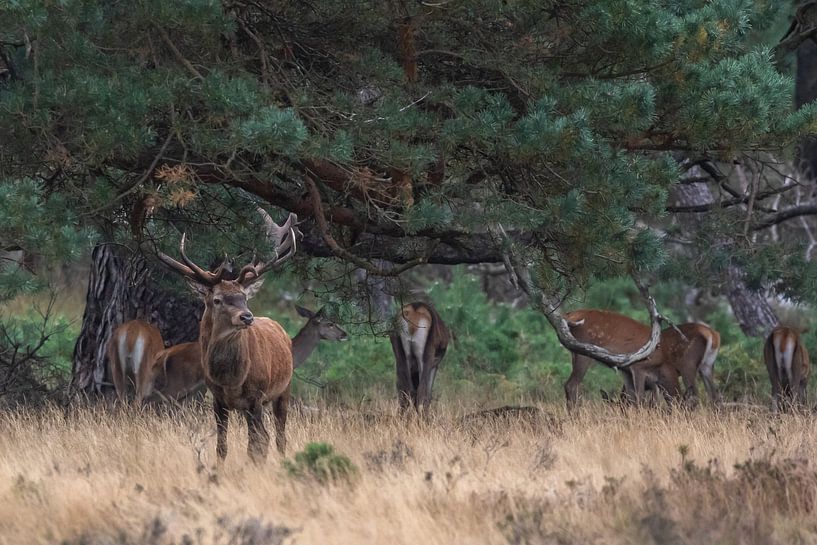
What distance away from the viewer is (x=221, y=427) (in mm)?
8523

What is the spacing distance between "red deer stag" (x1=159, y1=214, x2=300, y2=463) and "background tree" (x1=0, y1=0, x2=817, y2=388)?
1.66ft

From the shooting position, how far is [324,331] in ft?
43.8

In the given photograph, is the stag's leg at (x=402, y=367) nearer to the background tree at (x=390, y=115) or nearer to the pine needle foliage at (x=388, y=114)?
the background tree at (x=390, y=115)

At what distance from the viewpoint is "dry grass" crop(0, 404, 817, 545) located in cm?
598

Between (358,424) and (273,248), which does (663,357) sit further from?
(273,248)

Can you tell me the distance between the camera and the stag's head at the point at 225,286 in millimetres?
8156

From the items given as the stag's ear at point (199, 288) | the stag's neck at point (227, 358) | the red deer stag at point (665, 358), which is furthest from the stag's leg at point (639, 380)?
the stag's ear at point (199, 288)

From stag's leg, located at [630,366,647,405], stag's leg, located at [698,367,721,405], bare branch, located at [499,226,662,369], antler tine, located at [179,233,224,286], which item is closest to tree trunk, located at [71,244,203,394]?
antler tine, located at [179,233,224,286]

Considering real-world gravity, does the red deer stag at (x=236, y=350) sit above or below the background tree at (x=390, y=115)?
below

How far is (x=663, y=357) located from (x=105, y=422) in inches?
266

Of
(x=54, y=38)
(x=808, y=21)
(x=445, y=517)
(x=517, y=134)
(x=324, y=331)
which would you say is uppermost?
(x=808, y=21)

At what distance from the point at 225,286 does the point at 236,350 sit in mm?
415

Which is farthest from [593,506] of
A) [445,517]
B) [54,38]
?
[54,38]

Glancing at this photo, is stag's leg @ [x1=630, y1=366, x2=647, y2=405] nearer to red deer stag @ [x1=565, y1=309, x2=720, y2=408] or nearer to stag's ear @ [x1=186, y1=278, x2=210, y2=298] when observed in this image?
red deer stag @ [x1=565, y1=309, x2=720, y2=408]
